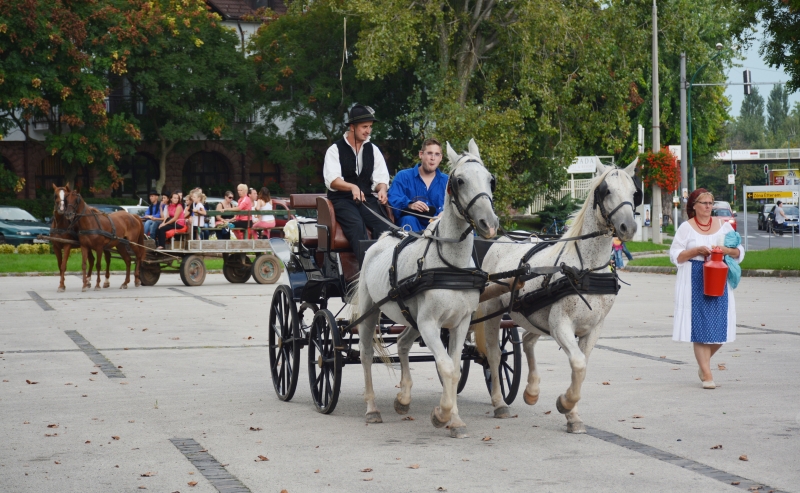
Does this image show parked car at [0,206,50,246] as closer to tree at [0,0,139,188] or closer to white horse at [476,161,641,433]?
tree at [0,0,139,188]

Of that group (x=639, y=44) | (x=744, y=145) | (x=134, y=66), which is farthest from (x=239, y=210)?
(x=744, y=145)

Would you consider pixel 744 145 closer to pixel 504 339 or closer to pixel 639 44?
pixel 639 44

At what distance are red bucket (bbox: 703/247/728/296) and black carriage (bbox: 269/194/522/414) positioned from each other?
1.88m

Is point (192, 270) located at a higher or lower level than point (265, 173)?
Result: lower

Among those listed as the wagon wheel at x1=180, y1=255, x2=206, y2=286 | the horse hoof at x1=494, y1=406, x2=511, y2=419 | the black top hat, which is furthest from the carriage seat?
the wagon wheel at x1=180, y1=255, x2=206, y2=286

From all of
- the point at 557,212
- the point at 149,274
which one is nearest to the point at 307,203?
the point at 149,274

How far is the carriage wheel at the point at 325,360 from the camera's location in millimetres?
8211

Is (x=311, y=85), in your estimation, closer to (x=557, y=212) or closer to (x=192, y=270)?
(x=557, y=212)

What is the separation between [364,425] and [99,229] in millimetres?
15358

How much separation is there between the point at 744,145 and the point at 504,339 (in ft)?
530

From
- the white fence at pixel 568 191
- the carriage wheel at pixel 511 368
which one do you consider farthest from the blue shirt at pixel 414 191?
the white fence at pixel 568 191

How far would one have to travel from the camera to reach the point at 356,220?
355 inches

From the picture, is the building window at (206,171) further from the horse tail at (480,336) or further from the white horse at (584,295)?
the white horse at (584,295)

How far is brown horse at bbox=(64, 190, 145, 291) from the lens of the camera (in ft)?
72.2
